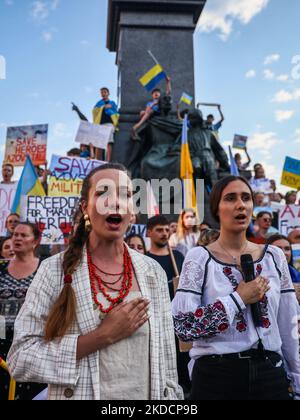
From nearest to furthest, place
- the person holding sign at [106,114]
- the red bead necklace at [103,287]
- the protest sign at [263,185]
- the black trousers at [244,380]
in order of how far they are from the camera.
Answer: the red bead necklace at [103,287]
the black trousers at [244,380]
the protest sign at [263,185]
the person holding sign at [106,114]

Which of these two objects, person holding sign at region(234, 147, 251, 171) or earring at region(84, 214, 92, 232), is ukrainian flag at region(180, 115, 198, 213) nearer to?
person holding sign at region(234, 147, 251, 171)

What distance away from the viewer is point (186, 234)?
6.38m

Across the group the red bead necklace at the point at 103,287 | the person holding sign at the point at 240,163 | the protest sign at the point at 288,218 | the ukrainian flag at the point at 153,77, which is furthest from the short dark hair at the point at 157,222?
the person holding sign at the point at 240,163

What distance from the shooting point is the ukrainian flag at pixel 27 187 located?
6762 millimetres

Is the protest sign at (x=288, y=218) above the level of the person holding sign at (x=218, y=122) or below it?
below

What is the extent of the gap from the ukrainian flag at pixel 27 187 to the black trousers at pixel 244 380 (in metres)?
5.28

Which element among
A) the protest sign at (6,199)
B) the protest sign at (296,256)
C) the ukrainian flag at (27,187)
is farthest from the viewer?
the ukrainian flag at (27,187)

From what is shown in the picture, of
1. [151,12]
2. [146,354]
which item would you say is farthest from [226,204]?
[151,12]

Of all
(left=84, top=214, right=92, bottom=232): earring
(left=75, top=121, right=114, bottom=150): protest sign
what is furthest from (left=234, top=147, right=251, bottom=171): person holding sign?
(left=84, top=214, right=92, bottom=232): earring

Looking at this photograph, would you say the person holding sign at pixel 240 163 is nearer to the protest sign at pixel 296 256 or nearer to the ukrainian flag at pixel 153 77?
the ukrainian flag at pixel 153 77

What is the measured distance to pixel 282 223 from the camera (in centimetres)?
734

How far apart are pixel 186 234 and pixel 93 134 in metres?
3.41

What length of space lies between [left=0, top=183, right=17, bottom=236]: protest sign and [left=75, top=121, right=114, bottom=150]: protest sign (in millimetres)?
2024

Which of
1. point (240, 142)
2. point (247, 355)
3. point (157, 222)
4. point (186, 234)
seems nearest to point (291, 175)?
point (186, 234)
